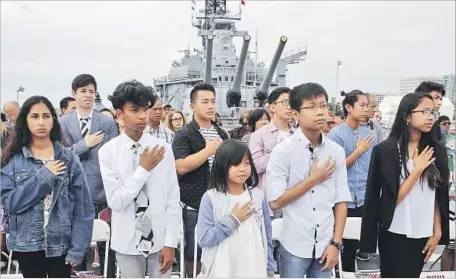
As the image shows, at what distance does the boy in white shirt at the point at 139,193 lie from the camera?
2.37 metres

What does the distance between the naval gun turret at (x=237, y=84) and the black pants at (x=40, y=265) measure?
11.2 meters

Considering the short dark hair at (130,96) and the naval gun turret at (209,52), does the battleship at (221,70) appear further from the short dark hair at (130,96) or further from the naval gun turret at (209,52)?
the short dark hair at (130,96)

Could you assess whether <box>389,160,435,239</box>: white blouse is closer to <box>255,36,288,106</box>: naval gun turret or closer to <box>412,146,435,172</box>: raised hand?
<box>412,146,435,172</box>: raised hand

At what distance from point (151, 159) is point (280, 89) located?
1.94 metres

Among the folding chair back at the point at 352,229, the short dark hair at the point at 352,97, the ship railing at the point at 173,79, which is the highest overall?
the ship railing at the point at 173,79

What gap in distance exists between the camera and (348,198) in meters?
2.45

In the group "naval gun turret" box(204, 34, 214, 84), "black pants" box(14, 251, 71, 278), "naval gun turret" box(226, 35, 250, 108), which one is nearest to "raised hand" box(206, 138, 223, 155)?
"black pants" box(14, 251, 71, 278)

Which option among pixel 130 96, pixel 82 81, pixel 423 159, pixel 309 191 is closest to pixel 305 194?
pixel 309 191

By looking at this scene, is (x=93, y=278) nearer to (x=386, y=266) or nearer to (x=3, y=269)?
(x=3, y=269)

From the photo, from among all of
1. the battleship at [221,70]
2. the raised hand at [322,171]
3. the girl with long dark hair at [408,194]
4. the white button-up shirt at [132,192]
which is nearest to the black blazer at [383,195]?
the girl with long dark hair at [408,194]

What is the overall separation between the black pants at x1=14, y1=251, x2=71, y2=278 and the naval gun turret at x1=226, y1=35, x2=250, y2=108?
1118cm

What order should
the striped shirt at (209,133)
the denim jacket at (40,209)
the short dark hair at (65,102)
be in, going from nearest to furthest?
the denim jacket at (40,209) → the striped shirt at (209,133) → the short dark hair at (65,102)

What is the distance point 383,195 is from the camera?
8.21ft

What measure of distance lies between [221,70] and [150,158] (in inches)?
731
